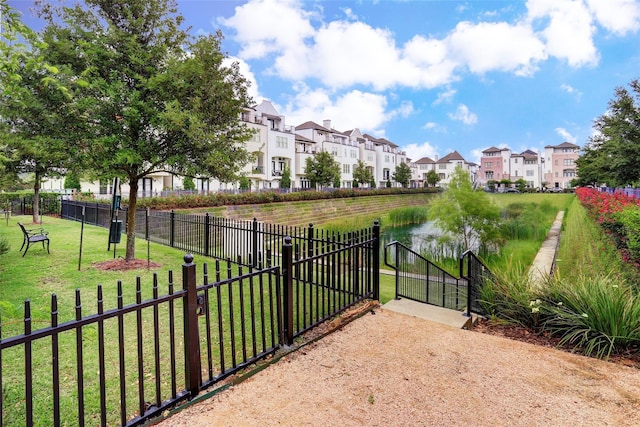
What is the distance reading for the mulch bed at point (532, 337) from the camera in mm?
5071

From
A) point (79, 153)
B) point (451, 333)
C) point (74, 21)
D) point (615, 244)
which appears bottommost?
point (451, 333)

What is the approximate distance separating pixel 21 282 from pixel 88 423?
232 inches

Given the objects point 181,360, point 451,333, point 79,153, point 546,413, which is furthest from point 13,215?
point 546,413

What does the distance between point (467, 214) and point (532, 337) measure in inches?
648

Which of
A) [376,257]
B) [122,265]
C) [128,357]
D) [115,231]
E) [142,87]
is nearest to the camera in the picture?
[128,357]

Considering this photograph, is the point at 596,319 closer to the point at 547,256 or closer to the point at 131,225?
the point at 131,225

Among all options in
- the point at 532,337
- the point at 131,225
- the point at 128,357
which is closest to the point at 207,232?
the point at 131,225

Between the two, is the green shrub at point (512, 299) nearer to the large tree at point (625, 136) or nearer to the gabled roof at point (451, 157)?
the large tree at point (625, 136)

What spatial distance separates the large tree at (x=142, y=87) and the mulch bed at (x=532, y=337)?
6928 millimetres

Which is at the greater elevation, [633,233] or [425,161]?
[425,161]

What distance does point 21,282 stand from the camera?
299 inches

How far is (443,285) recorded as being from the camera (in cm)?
871

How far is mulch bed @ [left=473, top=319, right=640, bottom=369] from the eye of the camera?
5071 mm

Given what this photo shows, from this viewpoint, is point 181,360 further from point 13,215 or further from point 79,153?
point 13,215
